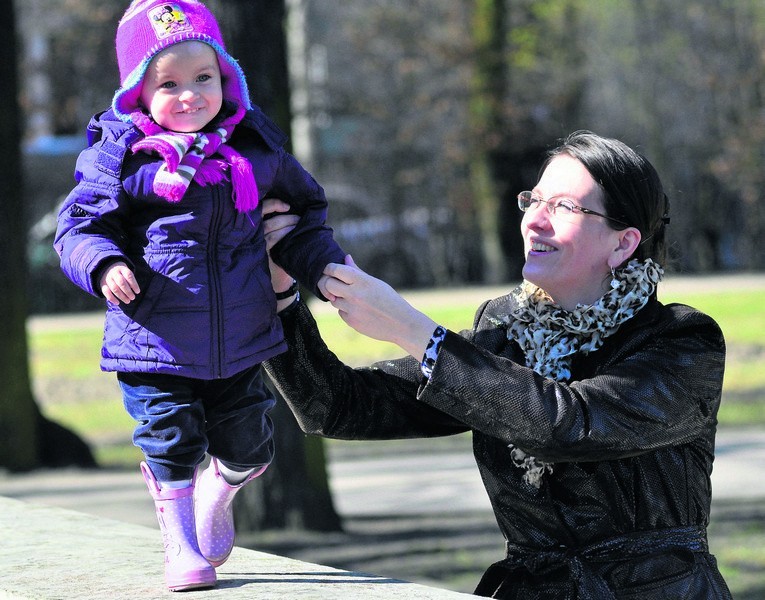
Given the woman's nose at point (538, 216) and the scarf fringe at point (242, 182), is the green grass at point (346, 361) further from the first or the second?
the scarf fringe at point (242, 182)

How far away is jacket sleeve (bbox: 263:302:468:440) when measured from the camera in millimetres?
3123

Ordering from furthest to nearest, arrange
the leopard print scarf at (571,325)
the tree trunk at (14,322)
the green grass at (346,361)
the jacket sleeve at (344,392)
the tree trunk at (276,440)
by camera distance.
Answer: the green grass at (346,361) < the tree trunk at (14,322) < the tree trunk at (276,440) < the jacket sleeve at (344,392) < the leopard print scarf at (571,325)

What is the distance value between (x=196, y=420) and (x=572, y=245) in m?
0.92

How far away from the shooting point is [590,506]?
289 centimetres

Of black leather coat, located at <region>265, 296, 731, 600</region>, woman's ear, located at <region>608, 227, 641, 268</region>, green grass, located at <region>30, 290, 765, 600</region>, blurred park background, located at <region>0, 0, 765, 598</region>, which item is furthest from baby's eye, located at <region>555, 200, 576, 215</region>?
blurred park background, located at <region>0, 0, 765, 598</region>

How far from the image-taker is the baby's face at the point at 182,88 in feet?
9.39

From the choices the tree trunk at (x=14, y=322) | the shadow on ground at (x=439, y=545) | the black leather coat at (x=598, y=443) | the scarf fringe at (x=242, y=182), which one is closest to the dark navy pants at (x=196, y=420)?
the black leather coat at (x=598, y=443)

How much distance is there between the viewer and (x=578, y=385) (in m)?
2.83

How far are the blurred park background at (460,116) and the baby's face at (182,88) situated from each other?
1014cm

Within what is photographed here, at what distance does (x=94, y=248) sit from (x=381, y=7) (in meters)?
23.9

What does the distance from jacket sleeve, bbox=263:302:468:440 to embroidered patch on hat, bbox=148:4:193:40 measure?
69cm

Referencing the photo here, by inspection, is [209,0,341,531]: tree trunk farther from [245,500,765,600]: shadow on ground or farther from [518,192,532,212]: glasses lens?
[518,192,532,212]: glasses lens

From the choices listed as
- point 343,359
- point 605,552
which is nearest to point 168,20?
point 605,552

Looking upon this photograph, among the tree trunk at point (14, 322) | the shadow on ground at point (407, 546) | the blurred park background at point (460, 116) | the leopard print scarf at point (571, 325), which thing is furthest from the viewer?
the blurred park background at point (460, 116)
